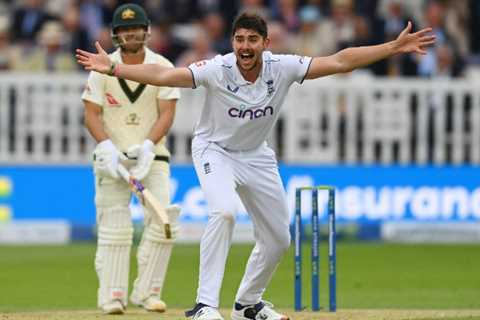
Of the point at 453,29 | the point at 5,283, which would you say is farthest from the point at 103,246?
the point at 453,29

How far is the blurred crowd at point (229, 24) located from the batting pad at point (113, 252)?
6734 mm

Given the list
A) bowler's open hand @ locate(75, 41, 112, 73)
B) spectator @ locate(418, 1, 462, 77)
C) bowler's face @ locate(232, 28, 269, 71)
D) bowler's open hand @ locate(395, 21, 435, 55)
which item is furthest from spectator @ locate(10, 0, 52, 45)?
bowler's open hand @ locate(395, 21, 435, 55)

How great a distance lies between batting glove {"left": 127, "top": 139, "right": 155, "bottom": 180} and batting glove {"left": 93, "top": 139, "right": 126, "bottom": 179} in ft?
0.39

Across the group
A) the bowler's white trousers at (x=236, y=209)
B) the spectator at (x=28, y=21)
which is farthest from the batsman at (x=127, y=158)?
the spectator at (x=28, y=21)

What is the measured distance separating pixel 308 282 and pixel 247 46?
15.4ft

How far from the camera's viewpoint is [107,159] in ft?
32.6

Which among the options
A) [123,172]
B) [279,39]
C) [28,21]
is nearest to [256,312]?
[123,172]

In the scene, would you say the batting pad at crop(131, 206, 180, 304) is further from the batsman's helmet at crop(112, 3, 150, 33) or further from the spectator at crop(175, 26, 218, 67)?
the spectator at crop(175, 26, 218, 67)

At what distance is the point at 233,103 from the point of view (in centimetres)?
877

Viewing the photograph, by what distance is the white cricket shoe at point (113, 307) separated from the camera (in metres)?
9.86

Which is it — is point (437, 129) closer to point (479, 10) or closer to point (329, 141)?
point (329, 141)

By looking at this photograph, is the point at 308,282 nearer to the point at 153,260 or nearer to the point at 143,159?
the point at 153,260

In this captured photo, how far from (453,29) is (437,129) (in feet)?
6.18

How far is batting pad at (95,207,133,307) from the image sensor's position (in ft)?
32.9
